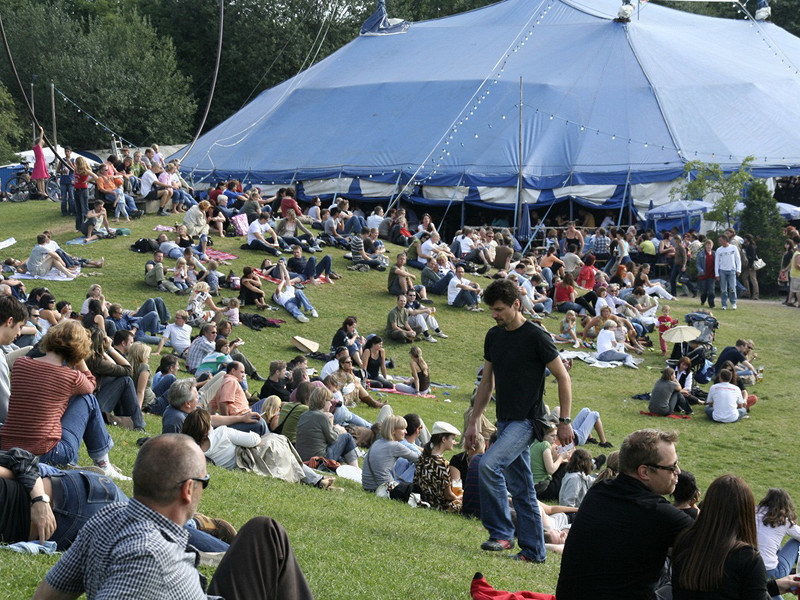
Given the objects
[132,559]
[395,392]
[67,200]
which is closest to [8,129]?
[67,200]

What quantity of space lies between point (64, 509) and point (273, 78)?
4861 cm

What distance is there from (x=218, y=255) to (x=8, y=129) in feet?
75.7

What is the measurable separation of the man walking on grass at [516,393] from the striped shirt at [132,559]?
3.21m

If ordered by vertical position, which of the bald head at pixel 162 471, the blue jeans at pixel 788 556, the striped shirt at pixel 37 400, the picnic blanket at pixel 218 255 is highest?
the bald head at pixel 162 471

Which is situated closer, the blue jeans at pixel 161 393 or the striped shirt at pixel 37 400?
the striped shirt at pixel 37 400

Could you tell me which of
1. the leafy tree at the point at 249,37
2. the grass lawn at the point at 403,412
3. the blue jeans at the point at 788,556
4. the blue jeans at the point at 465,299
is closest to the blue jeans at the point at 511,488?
the grass lawn at the point at 403,412

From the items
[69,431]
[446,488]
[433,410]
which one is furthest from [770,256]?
[69,431]

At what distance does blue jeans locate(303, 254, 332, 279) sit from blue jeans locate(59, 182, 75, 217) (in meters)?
6.13

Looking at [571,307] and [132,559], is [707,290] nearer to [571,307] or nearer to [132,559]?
[571,307]

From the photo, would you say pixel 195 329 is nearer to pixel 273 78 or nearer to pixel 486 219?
pixel 486 219

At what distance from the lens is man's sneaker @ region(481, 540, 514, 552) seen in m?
6.76

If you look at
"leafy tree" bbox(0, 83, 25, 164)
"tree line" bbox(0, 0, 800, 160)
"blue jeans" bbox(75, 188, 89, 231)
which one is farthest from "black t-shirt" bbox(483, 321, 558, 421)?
"tree line" bbox(0, 0, 800, 160)

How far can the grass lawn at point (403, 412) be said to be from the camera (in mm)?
6090

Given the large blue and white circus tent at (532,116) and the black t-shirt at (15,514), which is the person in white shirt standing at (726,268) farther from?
the black t-shirt at (15,514)
